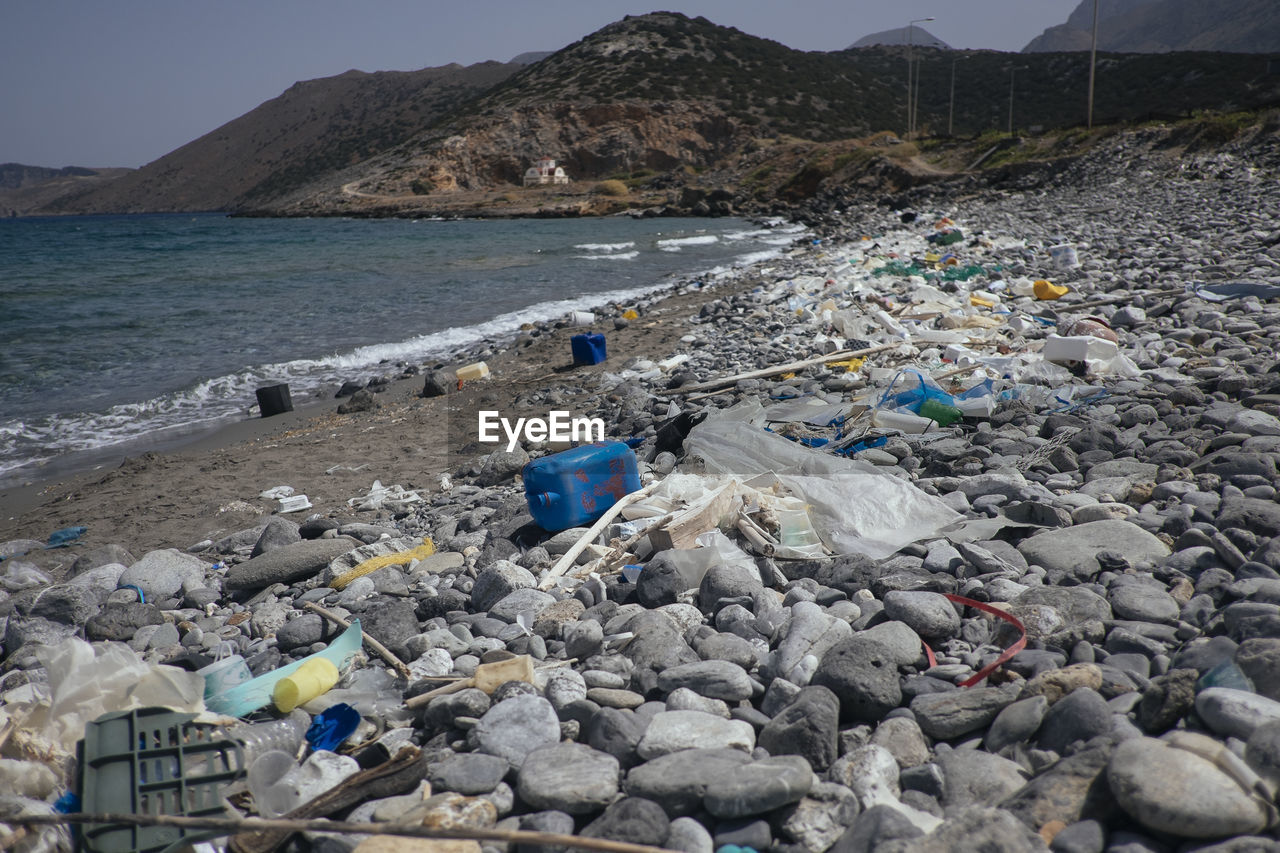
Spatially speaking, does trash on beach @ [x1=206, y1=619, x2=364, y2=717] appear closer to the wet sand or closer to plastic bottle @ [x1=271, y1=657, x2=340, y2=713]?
plastic bottle @ [x1=271, y1=657, x2=340, y2=713]

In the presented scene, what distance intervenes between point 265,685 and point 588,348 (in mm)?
5297

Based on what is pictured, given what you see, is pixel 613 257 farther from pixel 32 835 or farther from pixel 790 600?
pixel 32 835

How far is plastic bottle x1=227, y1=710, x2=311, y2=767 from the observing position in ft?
6.15

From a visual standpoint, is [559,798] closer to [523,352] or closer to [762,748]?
[762,748]

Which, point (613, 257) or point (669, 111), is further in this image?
point (669, 111)

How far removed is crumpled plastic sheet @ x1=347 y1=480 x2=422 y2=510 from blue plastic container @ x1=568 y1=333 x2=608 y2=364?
2920 millimetres

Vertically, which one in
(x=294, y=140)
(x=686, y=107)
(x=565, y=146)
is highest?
(x=294, y=140)

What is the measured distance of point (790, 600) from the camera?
2.44m

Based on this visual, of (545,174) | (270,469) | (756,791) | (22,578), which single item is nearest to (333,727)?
(756,791)

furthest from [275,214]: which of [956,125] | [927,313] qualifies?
[927,313]

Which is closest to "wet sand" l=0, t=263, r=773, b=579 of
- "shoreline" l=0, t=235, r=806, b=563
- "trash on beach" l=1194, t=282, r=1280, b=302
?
"shoreline" l=0, t=235, r=806, b=563

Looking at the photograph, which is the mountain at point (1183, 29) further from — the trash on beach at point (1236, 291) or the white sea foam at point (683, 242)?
the trash on beach at point (1236, 291)

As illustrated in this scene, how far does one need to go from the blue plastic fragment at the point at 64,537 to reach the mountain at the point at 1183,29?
9571cm

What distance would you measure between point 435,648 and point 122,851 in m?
0.94
